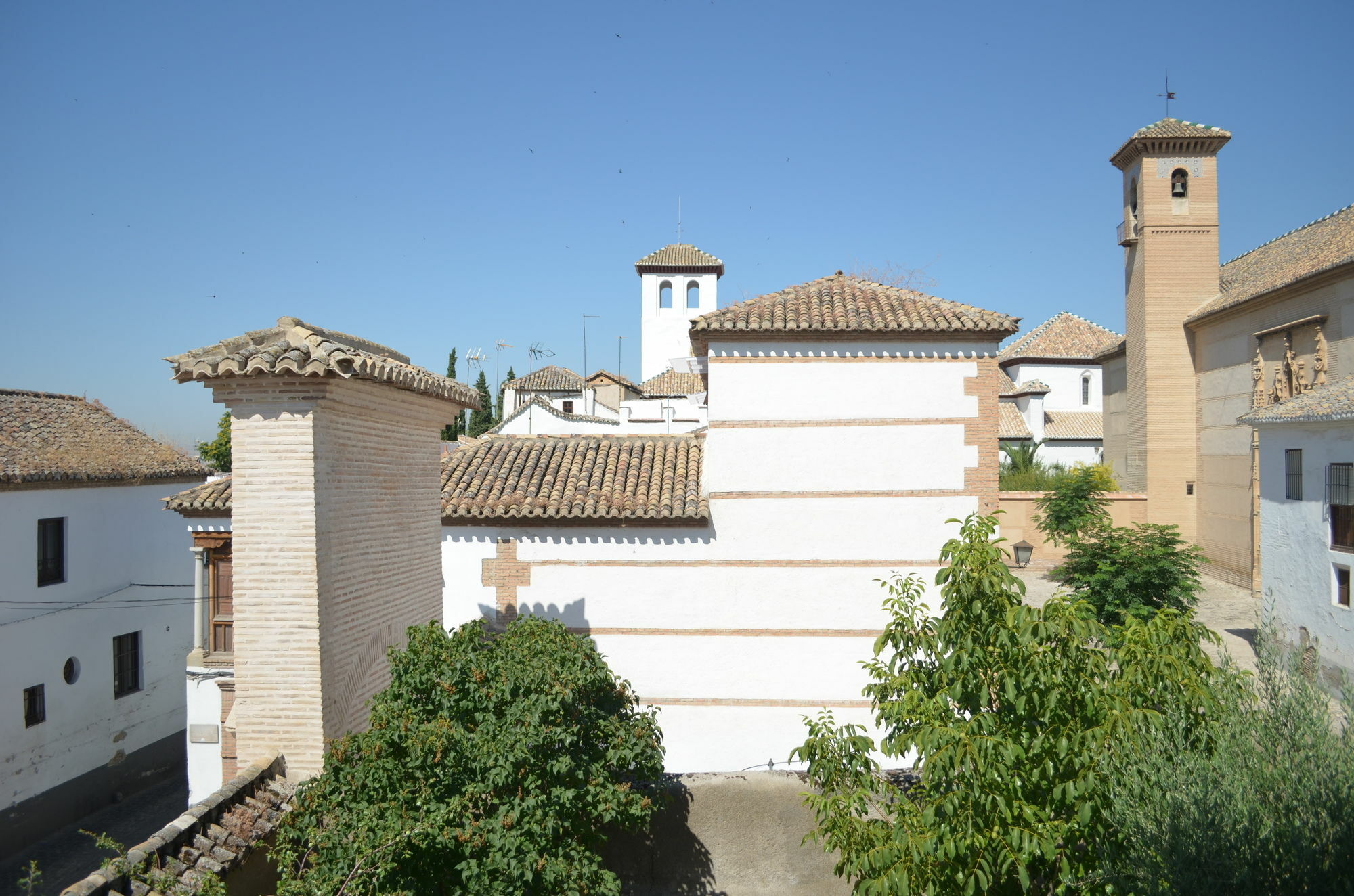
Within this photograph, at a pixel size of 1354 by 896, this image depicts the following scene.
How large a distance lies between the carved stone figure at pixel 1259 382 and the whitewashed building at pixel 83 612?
25.7 metres

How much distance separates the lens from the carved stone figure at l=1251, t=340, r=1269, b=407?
790 inches

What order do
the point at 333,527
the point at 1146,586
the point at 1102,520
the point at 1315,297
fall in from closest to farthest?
the point at 333,527
the point at 1146,586
the point at 1315,297
the point at 1102,520

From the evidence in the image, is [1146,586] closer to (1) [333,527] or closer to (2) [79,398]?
(1) [333,527]

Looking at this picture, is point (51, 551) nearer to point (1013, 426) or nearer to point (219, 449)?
point (219, 449)

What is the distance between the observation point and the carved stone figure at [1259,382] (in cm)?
2008

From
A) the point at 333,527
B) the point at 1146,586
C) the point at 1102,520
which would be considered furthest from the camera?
the point at 1102,520

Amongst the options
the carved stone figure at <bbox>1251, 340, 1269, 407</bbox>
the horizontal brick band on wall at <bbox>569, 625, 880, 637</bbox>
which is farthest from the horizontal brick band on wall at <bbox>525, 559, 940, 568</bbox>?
the carved stone figure at <bbox>1251, 340, 1269, 407</bbox>

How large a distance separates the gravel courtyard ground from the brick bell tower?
2.87m

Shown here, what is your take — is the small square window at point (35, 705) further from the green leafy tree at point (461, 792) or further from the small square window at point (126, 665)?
the green leafy tree at point (461, 792)

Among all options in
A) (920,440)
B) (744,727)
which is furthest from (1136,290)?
(744,727)

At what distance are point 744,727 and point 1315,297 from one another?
58.2 feet

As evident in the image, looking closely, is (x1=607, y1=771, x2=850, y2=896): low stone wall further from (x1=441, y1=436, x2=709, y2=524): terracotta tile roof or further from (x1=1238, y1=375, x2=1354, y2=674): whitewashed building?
(x1=1238, y1=375, x2=1354, y2=674): whitewashed building

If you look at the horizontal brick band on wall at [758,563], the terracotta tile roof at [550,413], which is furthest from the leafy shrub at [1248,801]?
the terracotta tile roof at [550,413]

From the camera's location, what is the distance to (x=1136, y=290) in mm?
24094
